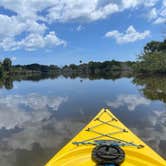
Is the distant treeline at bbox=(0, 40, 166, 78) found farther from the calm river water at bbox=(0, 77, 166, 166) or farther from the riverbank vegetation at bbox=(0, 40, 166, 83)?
the calm river water at bbox=(0, 77, 166, 166)

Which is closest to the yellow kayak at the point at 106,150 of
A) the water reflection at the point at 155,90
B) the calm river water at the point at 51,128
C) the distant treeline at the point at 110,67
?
the calm river water at the point at 51,128

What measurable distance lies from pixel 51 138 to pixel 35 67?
376 ft

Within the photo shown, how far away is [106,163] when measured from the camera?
3.35 meters

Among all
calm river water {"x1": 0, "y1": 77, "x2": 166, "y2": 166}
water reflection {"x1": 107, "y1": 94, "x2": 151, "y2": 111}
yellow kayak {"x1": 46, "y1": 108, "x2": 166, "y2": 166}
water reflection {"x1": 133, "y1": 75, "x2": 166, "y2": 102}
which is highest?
yellow kayak {"x1": 46, "y1": 108, "x2": 166, "y2": 166}

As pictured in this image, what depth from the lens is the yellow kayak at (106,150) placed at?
11.4ft

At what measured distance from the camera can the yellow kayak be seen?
3.48m

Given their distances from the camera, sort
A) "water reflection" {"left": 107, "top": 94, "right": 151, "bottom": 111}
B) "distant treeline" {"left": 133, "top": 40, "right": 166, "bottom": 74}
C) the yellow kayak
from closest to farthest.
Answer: the yellow kayak
"water reflection" {"left": 107, "top": 94, "right": 151, "bottom": 111}
"distant treeline" {"left": 133, "top": 40, "right": 166, "bottom": 74}

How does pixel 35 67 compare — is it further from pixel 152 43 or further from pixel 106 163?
pixel 106 163

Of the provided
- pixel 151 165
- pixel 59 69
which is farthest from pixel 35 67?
pixel 151 165

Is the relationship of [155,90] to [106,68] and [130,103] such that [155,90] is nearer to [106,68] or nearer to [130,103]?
[130,103]

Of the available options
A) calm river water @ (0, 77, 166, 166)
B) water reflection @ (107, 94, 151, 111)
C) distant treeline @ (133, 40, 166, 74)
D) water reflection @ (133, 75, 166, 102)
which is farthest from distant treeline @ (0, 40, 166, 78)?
calm river water @ (0, 77, 166, 166)

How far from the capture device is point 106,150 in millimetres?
3557

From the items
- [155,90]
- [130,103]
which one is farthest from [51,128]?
[155,90]

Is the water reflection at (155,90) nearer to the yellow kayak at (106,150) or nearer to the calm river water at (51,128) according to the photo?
the calm river water at (51,128)
